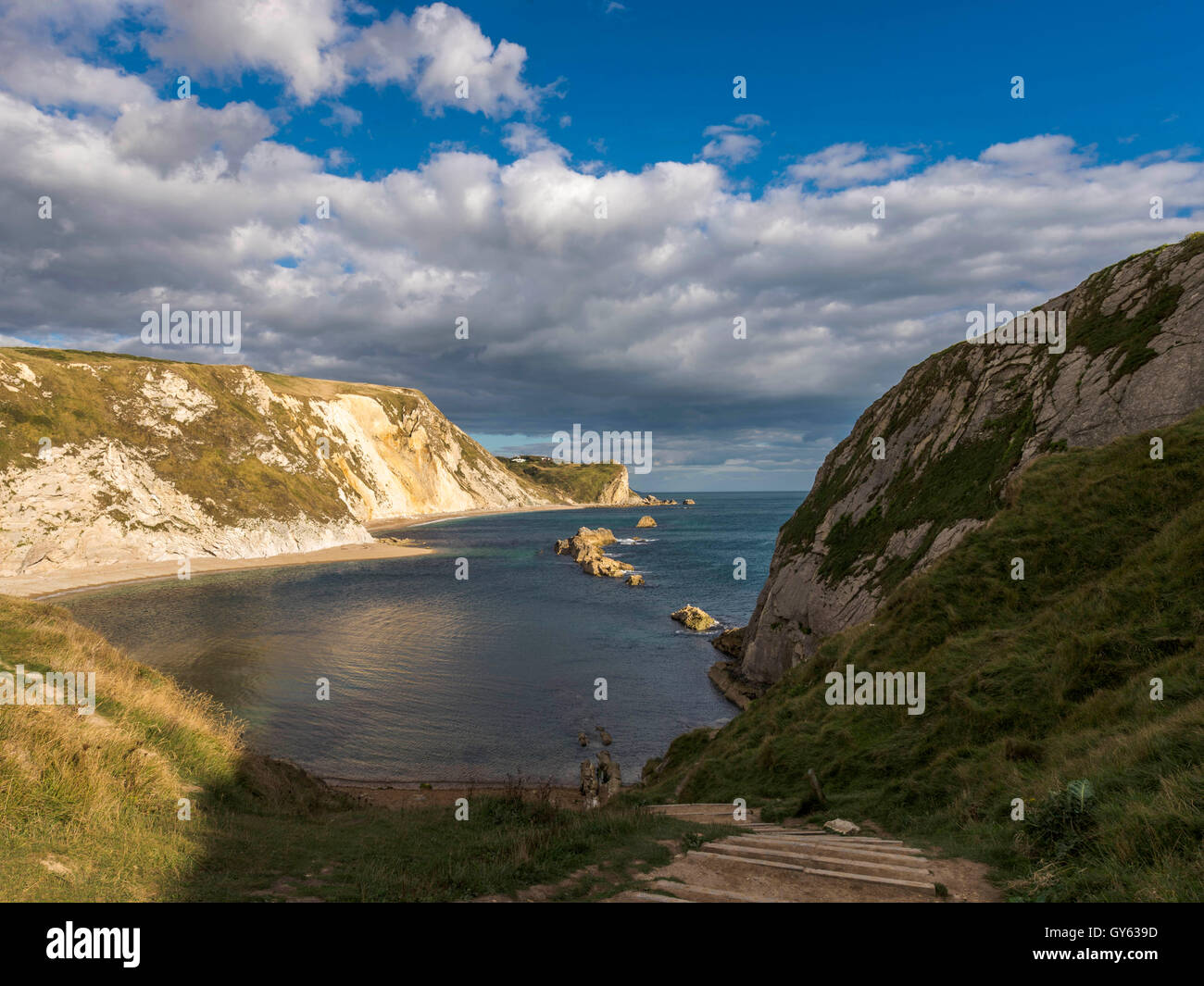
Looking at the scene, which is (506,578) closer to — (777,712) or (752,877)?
(777,712)

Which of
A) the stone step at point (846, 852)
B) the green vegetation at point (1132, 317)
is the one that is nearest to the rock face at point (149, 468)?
the stone step at point (846, 852)

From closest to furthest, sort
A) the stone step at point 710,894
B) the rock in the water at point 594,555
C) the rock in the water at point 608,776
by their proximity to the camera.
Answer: the stone step at point 710,894 → the rock in the water at point 608,776 → the rock in the water at point 594,555

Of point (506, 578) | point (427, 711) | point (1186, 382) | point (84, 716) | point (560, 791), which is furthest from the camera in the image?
point (506, 578)

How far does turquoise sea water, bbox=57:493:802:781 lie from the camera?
27.5m

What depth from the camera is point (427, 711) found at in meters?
31.5

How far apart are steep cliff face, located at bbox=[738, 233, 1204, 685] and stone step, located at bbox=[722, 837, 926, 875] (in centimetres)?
1144

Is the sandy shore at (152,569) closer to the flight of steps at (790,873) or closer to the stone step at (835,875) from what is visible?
the flight of steps at (790,873)

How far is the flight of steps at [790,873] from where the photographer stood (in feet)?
19.4

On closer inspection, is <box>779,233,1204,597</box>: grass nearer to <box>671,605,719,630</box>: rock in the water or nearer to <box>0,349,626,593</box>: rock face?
<box>671,605,719,630</box>: rock in the water

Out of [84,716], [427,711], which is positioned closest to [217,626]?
[427,711]

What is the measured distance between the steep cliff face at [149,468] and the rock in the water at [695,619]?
7067cm

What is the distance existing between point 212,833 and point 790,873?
864 cm

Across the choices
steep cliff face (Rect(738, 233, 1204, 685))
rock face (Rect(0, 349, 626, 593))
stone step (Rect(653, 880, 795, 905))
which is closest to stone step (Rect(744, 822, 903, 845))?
stone step (Rect(653, 880, 795, 905))

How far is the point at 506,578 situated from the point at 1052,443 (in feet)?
218
